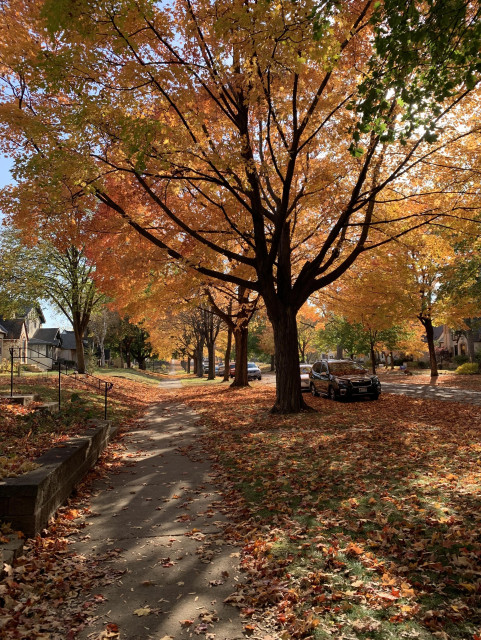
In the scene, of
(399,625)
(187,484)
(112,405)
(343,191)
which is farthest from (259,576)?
(112,405)

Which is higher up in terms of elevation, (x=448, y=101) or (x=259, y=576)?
(x=448, y=101)

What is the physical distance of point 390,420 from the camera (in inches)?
457

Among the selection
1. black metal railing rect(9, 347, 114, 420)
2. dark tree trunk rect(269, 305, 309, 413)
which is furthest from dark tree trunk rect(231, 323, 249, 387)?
dark tree trunk rect(269, 305, 309, 413)

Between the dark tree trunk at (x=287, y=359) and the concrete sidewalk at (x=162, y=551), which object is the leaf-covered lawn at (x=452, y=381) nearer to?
the dark tree trunk at (x=287, y=359)

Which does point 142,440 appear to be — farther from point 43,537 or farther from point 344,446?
point 43,537

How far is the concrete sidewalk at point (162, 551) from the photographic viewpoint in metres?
3.30

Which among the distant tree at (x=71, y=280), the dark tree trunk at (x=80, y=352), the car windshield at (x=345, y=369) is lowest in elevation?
the car windshield at (x=345, y=369)

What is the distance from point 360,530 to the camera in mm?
4590

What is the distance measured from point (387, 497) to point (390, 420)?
6.59m

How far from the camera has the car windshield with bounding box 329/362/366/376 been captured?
18.6 m

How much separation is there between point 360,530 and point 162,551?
200cm

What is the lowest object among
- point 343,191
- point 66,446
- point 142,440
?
point 142,440

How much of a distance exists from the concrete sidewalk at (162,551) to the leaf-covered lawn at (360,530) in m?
0.26

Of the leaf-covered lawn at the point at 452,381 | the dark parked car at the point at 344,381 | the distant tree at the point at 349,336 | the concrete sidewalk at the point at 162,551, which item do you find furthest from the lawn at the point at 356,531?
the distant tree at the point at 349,336
